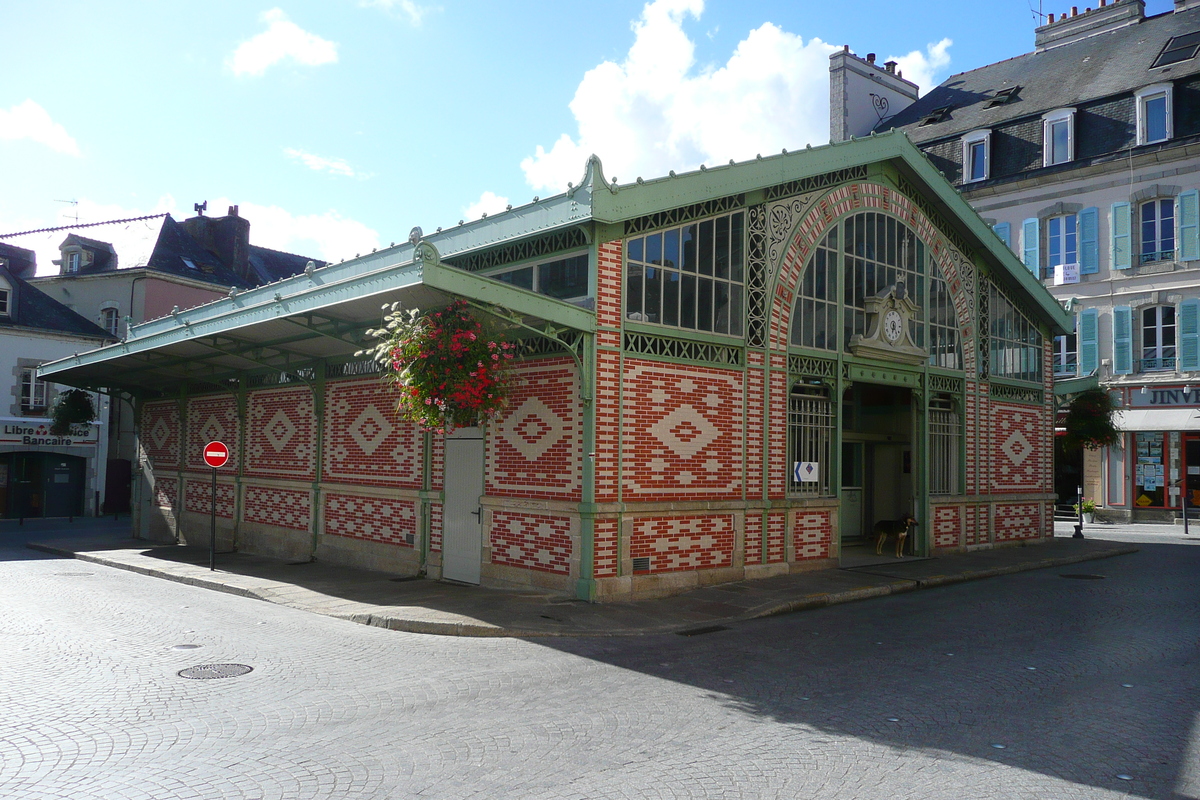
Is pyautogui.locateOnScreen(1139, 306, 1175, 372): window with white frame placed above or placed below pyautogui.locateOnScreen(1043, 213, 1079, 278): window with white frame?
below

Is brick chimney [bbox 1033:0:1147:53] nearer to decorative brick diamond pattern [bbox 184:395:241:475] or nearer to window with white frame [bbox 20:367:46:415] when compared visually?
decorative brick diamond pattern [bbox 184:395:241:475]

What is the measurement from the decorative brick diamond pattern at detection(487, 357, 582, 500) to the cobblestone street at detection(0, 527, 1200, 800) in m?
2.87

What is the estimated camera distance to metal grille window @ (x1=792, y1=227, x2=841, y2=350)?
14578mm

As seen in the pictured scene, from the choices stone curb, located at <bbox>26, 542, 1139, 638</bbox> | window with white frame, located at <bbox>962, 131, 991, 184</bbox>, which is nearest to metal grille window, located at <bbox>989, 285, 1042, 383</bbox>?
stone curb, located at <bbox>26, 542, 1139, 638</bbox>

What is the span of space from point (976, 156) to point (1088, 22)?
7.87 metres

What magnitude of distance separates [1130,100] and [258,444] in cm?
2891

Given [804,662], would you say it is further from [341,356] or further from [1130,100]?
[1130,100]

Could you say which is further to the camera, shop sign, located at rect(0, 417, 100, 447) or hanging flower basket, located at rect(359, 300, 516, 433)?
shop sign, located at rect(0, 417, 100, 447)

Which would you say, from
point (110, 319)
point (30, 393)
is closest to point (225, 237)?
point (110, 319)

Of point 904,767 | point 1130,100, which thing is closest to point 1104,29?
point 1130,100

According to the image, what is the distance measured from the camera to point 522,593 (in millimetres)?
12047

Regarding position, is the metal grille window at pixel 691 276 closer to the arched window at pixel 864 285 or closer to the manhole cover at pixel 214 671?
the arched window at pixel 864 285

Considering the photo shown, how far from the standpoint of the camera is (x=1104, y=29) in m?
33.3

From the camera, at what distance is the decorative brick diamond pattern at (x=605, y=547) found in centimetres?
1141
